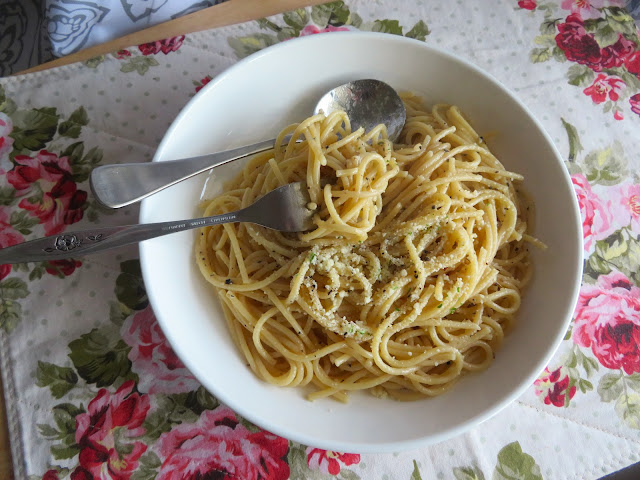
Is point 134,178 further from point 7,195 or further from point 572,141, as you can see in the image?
point 572,141

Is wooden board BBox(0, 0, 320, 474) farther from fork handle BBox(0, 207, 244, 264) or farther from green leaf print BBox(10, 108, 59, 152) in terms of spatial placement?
fork handle BBox(0, 207, 244, 264)

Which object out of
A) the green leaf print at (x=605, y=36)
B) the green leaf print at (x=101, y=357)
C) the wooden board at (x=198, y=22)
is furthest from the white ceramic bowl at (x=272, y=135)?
the green leaf print at (x=605, y=36)

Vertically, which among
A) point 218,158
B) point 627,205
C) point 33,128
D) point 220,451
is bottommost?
point 627,205

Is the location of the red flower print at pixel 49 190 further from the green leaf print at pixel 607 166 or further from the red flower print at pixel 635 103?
the red flower print at pixel 635 103

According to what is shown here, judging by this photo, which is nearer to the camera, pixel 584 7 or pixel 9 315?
pixel 9 315

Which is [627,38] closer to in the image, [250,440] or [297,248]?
[297,248]

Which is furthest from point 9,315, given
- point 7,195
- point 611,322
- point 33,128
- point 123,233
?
point 611,322
